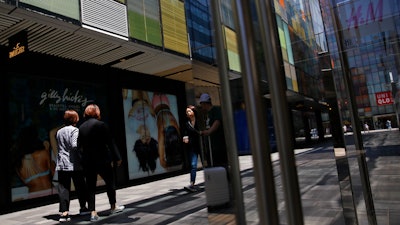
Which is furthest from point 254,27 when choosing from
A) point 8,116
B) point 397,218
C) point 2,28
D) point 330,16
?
point 8,116

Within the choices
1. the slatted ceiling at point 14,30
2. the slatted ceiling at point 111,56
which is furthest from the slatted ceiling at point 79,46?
the slatted ceiling at point 14,30

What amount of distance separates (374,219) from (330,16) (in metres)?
1.16

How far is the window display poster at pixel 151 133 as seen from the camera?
33.3ft

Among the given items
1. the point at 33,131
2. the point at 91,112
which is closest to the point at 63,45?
the point at 33,131

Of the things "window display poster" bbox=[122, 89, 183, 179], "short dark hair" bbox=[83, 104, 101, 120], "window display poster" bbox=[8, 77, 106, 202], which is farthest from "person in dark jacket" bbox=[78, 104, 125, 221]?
"window display poster" bbox=[122, 89, 183, 179]

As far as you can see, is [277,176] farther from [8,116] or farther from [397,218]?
[8,116]

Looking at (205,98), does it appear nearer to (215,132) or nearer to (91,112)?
(215,132)

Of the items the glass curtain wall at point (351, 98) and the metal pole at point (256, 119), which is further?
the glass curtain wall at point (351, 98)

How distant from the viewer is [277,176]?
0.89 meters

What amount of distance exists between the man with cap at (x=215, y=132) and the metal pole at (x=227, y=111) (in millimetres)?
34

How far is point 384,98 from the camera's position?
172 cm

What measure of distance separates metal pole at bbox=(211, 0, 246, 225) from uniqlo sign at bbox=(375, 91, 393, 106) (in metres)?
1.05

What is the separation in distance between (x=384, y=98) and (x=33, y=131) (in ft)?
24.4

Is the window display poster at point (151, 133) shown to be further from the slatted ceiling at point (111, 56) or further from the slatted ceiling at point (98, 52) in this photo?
the slatted ceiling at point (98, 52)
